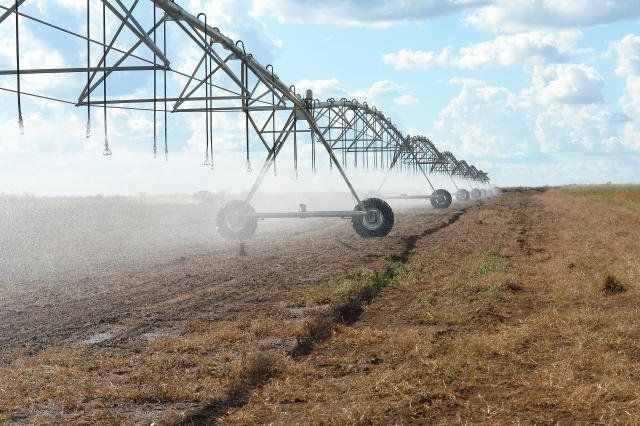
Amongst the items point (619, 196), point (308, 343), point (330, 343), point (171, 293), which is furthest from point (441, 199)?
point (308, 343)

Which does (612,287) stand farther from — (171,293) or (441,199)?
(441,199)

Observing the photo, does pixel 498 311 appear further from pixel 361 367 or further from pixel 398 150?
pixel 398 150

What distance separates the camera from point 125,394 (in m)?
7.73

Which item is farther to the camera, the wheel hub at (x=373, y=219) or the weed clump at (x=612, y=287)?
the wheel hub at (x=373, y=219)

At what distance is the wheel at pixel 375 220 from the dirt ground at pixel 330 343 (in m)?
4.41

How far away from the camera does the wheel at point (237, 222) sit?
23.0 metres

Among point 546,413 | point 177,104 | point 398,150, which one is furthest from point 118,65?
point 398,150

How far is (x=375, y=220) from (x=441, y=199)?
2826cm

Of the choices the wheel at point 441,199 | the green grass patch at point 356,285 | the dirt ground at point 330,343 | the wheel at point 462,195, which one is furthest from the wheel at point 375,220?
the wheel at point 462,195

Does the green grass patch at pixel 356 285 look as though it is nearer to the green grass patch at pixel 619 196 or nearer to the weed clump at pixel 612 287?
the weed clump at pixel 612 287

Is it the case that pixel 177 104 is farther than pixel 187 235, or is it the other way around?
pixel 187 235

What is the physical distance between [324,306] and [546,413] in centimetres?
567

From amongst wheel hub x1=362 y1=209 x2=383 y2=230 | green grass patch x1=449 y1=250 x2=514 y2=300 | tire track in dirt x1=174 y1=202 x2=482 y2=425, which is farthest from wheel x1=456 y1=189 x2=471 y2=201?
tire track in dirt x1=174 y1=202 x2=482 y2=425

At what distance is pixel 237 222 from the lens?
75.7ft
